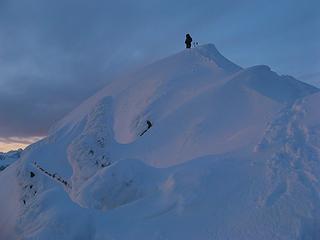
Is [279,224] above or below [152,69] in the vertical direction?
below

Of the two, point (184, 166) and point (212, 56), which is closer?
point (184, 166)

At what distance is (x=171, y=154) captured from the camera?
21.8 metres

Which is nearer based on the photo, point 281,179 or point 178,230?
point 178,230

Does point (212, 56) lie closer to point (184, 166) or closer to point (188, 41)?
point (188, 41)

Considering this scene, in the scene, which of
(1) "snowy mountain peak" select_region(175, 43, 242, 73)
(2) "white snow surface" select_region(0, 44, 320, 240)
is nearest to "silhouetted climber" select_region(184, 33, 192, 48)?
(1) "snowy mountain peak" select_region(175, 43, 242, 73)

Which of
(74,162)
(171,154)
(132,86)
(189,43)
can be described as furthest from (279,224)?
(189,43)

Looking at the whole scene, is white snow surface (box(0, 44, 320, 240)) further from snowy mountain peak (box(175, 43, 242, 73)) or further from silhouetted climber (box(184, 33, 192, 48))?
silhouetted climber (box(184, 33, 192, 48))

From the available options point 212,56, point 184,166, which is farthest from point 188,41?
point 184,166

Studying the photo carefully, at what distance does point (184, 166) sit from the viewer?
17.7m

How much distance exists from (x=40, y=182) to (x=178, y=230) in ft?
46.6

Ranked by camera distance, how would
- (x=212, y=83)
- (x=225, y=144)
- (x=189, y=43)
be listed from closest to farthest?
1. (x=225, y=144)
2. (x=212, y=83)
3. (x=189, y=43)

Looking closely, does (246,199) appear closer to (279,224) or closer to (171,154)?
(279,224)

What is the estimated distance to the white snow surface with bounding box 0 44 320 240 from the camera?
13.8m

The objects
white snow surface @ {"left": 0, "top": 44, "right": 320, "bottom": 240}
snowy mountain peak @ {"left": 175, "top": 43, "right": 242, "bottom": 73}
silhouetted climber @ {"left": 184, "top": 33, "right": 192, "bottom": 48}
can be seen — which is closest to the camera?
white snow surface @ {"left": 0, "top": 44, "right": 320, "bottom": 240}
